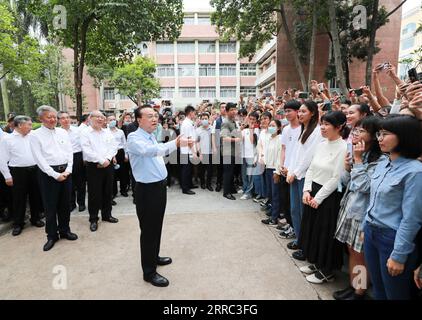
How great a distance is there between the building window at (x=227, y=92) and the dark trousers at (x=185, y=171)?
3064cm

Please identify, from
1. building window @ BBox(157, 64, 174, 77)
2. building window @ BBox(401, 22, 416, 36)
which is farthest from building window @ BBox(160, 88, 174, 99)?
building window @ BBox(401, 22, 416, 36)

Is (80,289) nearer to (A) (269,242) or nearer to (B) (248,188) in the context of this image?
(A) (269,242)

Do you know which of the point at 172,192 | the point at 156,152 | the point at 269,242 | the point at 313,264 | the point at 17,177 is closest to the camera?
the point at 156,152

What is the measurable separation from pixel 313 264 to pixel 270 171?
189 cm

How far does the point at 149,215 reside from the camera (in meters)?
2.86

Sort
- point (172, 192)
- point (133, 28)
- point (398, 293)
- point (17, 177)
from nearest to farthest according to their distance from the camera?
point (398, 293)
point (17, 177)
point (172, 192)
point (133, 28)

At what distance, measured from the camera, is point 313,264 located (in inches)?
122

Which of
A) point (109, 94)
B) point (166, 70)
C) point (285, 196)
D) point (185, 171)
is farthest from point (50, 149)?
point (109, 94)

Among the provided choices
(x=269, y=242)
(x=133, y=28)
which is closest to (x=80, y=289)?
(x=269, y=242)

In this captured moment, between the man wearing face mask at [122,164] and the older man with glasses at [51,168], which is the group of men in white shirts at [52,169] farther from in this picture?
the man wearing face mask at [122,164]

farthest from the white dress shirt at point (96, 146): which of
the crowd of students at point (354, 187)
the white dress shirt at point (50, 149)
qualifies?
the crowd of students at point (354, 187)

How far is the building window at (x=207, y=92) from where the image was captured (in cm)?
3581

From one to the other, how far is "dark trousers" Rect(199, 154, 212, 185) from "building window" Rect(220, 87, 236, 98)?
30.3 metres
